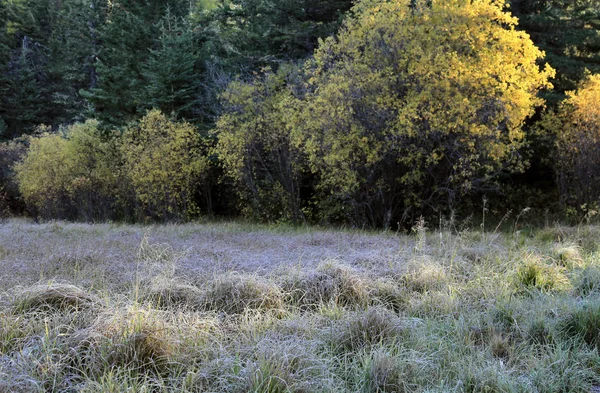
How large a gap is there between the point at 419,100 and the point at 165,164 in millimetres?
9778

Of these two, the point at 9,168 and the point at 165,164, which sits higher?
the point at 165,164

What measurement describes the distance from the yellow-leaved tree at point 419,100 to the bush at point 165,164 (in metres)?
6.47

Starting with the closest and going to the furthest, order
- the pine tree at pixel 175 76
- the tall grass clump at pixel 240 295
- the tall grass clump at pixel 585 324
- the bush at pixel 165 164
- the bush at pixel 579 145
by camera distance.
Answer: the tall grass clump at pixel 585 324
the tall grass clump at pixel 240 295
the bush at pixel 579 145
the bush at pixel 165 164
the pine tree at pixel 175 76

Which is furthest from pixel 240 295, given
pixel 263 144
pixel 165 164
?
pixel 165 164

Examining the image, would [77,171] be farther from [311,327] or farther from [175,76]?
[311,327]

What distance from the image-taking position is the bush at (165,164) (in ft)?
50.2

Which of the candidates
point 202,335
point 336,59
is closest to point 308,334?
point 202,335

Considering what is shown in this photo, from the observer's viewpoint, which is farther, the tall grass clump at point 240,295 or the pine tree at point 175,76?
the pine tree at point 175,76

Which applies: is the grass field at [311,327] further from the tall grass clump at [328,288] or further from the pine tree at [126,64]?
the pine tree at [126,64]

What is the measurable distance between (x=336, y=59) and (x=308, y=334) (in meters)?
8.96

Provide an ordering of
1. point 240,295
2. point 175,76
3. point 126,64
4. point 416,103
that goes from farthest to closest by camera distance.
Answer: point 126,64 < point 175,76 < point 416,103 < point 240,295

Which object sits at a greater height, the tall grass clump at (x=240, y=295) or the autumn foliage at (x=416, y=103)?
the autumn foliage at (x=416, y=103)

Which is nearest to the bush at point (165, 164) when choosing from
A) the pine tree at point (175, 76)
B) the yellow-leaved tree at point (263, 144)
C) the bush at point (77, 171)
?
the pine tree at point (175, 76)

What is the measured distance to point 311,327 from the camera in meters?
3.23
